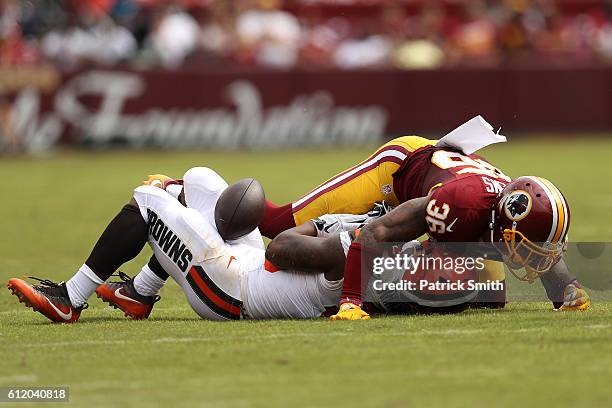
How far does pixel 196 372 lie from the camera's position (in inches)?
213

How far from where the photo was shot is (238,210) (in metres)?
6.88

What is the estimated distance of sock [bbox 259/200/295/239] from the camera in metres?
7.72

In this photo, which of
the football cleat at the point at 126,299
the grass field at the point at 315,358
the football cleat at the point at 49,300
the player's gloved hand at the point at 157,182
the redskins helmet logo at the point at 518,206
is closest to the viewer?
the grass field at the point at 315,358

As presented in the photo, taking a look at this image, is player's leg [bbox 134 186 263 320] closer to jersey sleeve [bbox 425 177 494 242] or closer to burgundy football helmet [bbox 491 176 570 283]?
jersey sleeve [bbox 425 177 494 242]

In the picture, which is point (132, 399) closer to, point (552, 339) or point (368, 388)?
point (368, 388)

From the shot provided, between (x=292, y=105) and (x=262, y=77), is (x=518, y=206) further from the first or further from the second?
(x=292, y=105)

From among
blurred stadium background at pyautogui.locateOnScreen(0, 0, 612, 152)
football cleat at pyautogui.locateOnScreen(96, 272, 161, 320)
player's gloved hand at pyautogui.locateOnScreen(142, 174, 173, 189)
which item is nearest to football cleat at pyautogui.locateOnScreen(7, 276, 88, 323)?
football cleat at pyautogui.locateOnScreen(96, 272, 161, 320)

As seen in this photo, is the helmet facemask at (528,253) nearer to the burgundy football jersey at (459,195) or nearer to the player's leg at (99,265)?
the burgundy football jersey at (459,195)

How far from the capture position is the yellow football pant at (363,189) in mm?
7660

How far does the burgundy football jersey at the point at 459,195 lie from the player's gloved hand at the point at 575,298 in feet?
2.20

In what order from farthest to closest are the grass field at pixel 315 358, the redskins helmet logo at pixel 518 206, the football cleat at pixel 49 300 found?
the football cleat at pixel 49 300 < the redskins helmet logo at pixel 518 206 < the grass field at pixel 315 358

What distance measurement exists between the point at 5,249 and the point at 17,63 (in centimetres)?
1012

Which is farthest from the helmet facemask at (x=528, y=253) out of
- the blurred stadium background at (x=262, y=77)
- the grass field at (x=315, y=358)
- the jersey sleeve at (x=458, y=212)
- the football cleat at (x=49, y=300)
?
the blurred stadium background at (x=262, y=77)

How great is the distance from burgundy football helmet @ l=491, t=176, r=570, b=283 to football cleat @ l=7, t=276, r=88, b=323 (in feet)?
7.73
